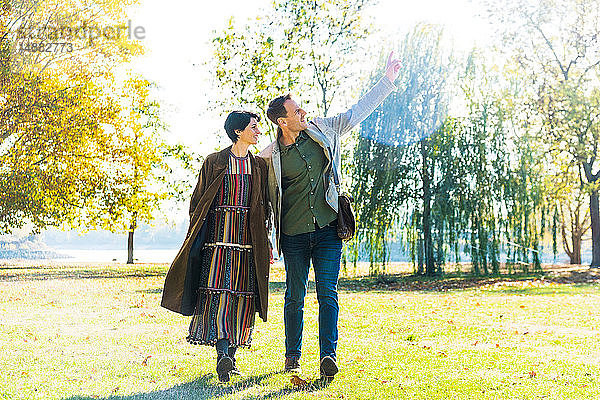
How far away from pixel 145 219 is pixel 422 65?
14848 mm

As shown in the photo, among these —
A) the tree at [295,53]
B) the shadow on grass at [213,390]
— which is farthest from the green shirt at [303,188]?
the tree at [295,53]

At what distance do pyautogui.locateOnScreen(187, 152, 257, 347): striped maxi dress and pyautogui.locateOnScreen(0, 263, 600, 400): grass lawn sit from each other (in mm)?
329

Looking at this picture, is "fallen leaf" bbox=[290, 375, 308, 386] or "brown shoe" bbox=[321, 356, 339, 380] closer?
"fallen leaf" bbox=[290, 375, 308, 386]

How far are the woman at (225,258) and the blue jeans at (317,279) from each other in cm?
19

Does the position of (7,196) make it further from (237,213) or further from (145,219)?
(237,213)

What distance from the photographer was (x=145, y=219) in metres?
28.6

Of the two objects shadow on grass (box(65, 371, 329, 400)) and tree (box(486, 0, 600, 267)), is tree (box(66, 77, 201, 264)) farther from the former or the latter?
shadow on grass (box(65, 371, 329, 400))

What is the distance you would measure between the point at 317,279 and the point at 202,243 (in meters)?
0.80

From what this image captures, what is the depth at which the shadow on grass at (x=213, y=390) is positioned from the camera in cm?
389

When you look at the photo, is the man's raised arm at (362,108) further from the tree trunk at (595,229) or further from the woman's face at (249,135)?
the tree trunk at (595,229)

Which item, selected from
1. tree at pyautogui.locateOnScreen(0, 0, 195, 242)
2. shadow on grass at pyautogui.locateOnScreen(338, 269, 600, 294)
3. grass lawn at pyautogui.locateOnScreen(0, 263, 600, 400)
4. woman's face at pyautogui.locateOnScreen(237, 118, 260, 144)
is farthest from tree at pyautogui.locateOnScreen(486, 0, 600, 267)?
woman's face at pyautogui.locateOnScreen(237, 118, 260, 144)

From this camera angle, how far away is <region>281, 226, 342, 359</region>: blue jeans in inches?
172

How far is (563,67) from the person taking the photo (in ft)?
82.1

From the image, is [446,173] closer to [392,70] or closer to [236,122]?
[392,70]
